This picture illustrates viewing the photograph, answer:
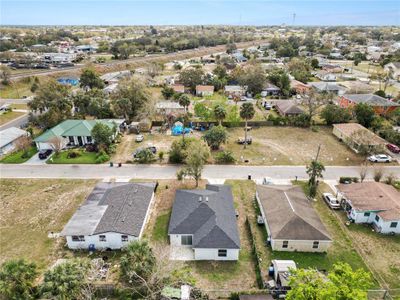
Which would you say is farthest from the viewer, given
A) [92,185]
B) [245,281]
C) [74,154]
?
[74,154]

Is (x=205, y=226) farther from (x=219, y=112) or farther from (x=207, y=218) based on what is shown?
(x=219, y=112)

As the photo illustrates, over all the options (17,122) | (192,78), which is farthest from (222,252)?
(192,78)

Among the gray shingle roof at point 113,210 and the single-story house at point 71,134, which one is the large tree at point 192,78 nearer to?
the single-story house at point 71,134

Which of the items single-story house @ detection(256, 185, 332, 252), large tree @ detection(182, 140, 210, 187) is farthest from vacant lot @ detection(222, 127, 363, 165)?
single-story house @ detection(256, 185, 332, 252)

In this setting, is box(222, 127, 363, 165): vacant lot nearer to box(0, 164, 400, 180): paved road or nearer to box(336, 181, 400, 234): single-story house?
box(0, 164, 400, 180): paved road

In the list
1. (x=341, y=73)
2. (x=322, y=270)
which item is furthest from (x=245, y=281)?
(x=341, y=73)

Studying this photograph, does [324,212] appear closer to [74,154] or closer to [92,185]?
[92,185]

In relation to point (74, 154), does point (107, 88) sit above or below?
above
